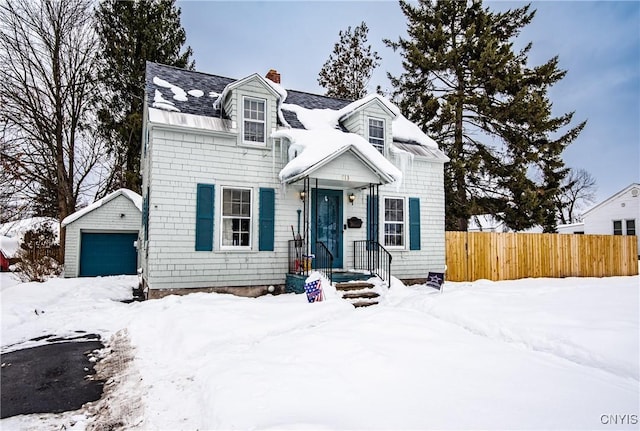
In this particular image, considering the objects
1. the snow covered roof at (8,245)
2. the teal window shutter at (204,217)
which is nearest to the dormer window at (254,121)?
the teal window shutter at (204,217)

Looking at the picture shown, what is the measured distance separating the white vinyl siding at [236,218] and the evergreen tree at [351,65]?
49.9ft

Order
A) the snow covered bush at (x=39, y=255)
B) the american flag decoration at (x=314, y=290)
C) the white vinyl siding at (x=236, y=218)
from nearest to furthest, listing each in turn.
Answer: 1. the american flag decoration at (x=314, y=290)
2. the white vinyl siding at (x=236, y=218)
3. the snow covered bush at (x=39, y=255)

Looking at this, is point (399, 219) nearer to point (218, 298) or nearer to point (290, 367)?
point (218, 298)

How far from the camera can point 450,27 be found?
18.6 meters

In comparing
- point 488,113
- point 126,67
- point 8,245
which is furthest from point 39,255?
point 488,113

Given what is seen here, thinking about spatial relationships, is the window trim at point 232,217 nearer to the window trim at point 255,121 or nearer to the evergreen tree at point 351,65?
the window trim at point 255,121

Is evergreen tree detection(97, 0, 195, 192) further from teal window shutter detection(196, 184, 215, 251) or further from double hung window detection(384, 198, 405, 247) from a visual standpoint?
double hung window detection(384, 198, 405, 247)

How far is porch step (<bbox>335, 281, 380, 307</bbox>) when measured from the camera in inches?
317

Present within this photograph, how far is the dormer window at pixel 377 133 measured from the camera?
11156 millimetres

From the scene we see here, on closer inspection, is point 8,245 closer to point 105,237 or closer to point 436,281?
point 105,237

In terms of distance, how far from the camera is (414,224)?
11328 mm

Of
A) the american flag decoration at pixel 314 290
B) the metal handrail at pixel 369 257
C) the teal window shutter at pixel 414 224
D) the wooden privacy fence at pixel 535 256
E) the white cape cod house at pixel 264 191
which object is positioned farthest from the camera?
the wooden privacy fence at pixel 535 256

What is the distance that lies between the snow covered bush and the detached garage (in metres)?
0.76

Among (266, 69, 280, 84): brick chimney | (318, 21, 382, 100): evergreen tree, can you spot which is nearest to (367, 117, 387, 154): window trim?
(266, 69, 280, 84): brick chimney
